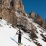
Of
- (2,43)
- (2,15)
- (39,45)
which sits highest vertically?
(2,15)

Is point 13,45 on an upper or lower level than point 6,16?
lower

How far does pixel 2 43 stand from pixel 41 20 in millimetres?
48297

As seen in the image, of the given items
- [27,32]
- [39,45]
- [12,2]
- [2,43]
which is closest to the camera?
[2,43]

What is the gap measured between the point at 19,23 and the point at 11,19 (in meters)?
2.00

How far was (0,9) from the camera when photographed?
35.0m

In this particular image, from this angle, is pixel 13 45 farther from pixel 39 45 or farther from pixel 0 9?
pixel 0 9

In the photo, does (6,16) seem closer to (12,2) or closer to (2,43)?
(2,43)

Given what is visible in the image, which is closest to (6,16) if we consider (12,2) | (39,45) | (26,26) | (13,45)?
(26,26)

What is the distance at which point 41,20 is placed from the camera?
65250mm

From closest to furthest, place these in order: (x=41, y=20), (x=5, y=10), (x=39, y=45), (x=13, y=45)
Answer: (x=13, y=45), (x=39, y=45), (x=5, y=10), (x=41, y=20)

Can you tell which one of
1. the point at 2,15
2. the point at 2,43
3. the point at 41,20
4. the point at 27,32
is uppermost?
the point at 41,20

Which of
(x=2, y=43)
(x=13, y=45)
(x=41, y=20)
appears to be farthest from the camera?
(x=41, y=20)

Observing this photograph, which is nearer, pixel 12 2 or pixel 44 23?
pixel 44 23

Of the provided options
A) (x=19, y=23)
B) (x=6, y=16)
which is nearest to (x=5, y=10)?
(x=6, y=16)
